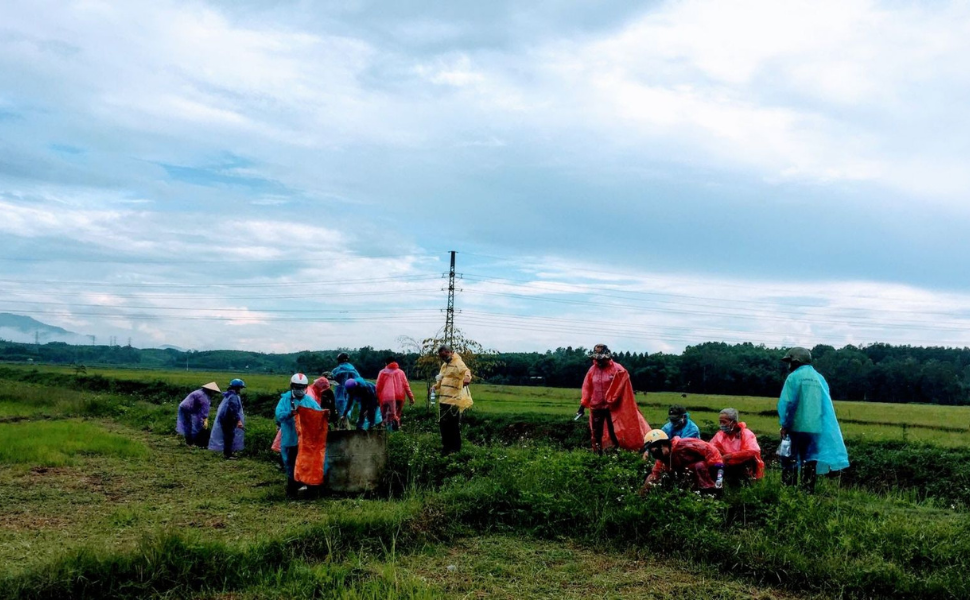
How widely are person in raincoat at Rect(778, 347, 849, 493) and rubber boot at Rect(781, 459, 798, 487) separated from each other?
0.05 m

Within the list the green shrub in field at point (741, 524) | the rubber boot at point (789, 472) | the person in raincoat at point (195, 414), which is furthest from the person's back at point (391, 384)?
the rubber boot at point (789, 472)

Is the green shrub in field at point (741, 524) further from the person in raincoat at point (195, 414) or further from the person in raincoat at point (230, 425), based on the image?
the person in raincoat at point (195, 414)

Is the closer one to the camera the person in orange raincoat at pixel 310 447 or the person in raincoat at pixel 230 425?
the person in orange raincoat at pixel 310 447

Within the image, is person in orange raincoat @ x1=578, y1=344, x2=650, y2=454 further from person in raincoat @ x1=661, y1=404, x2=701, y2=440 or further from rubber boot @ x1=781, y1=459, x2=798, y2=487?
rubber boot @ x1=781, y1=459, x2=798, y2=487

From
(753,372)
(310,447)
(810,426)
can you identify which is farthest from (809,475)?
(753,372)

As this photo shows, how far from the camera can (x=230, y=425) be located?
13172 mm

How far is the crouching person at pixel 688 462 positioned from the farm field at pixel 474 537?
0.28 m

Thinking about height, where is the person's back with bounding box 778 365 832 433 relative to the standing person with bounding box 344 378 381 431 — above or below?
above

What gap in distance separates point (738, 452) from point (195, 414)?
1028 centimetres

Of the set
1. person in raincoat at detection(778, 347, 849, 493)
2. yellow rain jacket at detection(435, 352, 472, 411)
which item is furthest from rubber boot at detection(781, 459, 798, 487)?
yellow rain jacket at detection(435, 352, 472, 411)

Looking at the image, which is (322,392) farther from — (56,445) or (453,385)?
(56,445)

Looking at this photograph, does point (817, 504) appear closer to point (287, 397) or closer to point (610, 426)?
point (610, 426)

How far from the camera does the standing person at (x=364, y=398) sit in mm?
12117

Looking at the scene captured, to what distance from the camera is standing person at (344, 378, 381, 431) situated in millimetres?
12117
